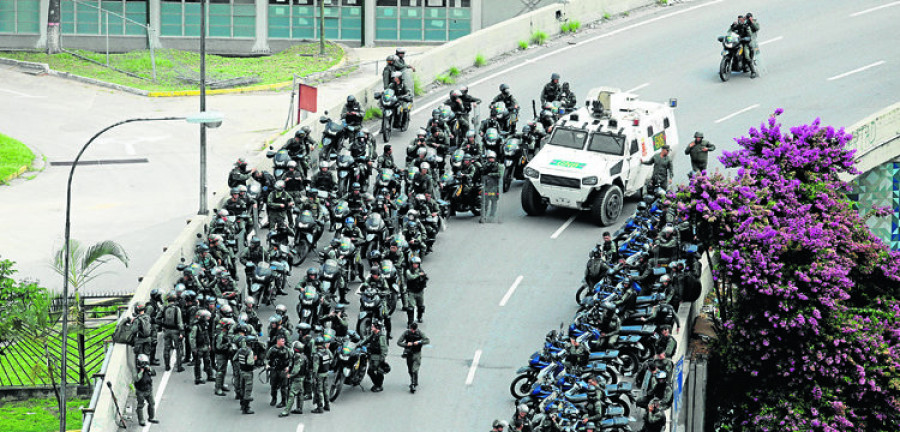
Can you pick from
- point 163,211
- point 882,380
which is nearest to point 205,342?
point 882,380

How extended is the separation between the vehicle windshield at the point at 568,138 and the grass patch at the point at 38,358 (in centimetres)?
1116

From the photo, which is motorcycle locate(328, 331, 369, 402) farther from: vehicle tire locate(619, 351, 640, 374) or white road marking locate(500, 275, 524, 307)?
vehicle tire locate(619, 351, 640, 374)

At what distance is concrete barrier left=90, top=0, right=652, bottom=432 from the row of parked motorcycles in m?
1.35

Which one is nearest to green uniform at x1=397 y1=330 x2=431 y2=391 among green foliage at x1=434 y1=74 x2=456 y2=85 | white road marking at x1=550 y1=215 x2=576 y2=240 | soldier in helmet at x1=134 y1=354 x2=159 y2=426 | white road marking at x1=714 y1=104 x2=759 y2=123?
soldier in helmet at x1=134 y1=354 x2=159 y2=426

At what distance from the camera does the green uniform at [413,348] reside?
33531mm

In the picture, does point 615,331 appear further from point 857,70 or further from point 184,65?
point 184,65

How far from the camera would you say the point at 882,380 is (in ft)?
114

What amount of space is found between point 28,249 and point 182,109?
43.1 ft

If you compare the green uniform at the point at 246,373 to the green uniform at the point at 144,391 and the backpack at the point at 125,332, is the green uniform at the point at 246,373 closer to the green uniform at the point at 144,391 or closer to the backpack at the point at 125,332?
the green uniform at the point at 144,391

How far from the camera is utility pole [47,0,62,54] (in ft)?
221

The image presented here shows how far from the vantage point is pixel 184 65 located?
66312 mm

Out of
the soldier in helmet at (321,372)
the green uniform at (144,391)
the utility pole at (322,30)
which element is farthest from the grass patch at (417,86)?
the green uniform at (144,391)

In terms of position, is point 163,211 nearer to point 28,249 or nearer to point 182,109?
point 28,249

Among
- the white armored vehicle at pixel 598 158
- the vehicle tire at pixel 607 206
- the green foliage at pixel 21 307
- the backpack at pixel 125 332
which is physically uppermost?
the white armored vehicle at pixel 598 158
